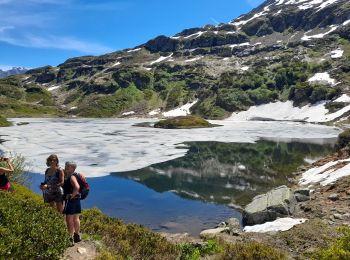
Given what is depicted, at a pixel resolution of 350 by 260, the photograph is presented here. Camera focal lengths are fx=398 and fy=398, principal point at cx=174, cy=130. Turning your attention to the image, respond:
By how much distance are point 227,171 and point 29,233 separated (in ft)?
133

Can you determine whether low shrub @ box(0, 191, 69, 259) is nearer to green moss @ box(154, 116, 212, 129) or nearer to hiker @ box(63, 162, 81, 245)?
hiker @ box(63, 162, 81, 245)

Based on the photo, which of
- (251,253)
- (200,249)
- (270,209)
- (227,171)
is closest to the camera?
(251,253)

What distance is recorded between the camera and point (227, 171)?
163 ft

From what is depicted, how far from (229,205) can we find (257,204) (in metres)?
5.62

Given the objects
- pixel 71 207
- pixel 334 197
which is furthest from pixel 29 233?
pixel 334 197

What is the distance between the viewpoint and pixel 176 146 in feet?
244

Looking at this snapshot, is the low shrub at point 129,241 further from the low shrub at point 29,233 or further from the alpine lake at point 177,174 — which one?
the alpine lake at point 177,174

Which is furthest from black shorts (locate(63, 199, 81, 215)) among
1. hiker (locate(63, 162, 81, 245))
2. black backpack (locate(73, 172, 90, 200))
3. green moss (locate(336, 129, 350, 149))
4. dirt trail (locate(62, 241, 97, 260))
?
green moss (locate(336, 129, 350, 149))

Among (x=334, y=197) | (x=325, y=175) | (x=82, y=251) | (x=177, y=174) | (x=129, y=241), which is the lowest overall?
(x=177, y=174)

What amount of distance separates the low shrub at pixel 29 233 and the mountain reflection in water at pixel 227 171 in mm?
24120

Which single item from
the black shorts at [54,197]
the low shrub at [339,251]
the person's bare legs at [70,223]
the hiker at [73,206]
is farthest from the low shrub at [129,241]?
the low shrub at [339,251]

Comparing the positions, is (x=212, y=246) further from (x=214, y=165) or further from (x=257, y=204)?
(x=214, y=165)

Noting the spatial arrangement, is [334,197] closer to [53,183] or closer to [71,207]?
[71,207]

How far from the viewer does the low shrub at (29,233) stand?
962cm
